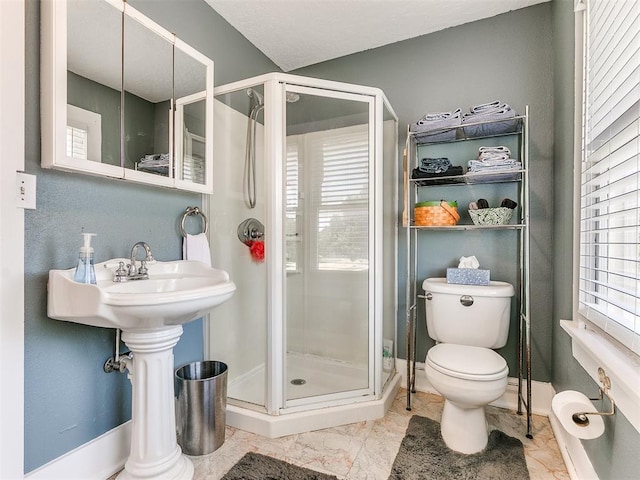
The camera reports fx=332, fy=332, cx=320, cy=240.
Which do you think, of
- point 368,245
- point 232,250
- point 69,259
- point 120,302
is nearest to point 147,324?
point 120,302

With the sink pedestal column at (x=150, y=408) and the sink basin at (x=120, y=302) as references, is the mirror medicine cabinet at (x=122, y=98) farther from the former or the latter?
the sink pedestal column at (x=150, y=408)

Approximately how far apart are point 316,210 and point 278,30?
1.28 metres

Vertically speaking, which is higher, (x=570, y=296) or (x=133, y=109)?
(x=133, y=109)

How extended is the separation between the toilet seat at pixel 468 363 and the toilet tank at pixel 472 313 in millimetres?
157

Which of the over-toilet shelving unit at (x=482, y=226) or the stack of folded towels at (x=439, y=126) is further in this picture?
the stack of folded towels at (x=439, y=126)

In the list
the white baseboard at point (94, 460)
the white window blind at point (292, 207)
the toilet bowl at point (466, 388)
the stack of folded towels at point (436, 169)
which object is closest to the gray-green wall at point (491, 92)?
the stack of folded towels at point (436, 169)

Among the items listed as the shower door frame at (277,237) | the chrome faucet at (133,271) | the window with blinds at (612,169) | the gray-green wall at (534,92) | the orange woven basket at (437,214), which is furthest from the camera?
the orange woven basket at (437,214)

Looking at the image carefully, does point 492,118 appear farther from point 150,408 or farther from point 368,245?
point 150,408

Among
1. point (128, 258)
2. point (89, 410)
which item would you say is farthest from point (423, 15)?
point (89, 410)

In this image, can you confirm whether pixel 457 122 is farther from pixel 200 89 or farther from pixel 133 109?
pixel 133 109

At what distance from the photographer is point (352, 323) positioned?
88.4 inches

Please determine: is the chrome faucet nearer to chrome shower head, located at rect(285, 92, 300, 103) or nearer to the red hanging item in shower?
the red hanging item in shower

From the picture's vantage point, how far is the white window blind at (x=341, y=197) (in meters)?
2.09

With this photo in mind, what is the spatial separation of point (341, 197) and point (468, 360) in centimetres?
123
